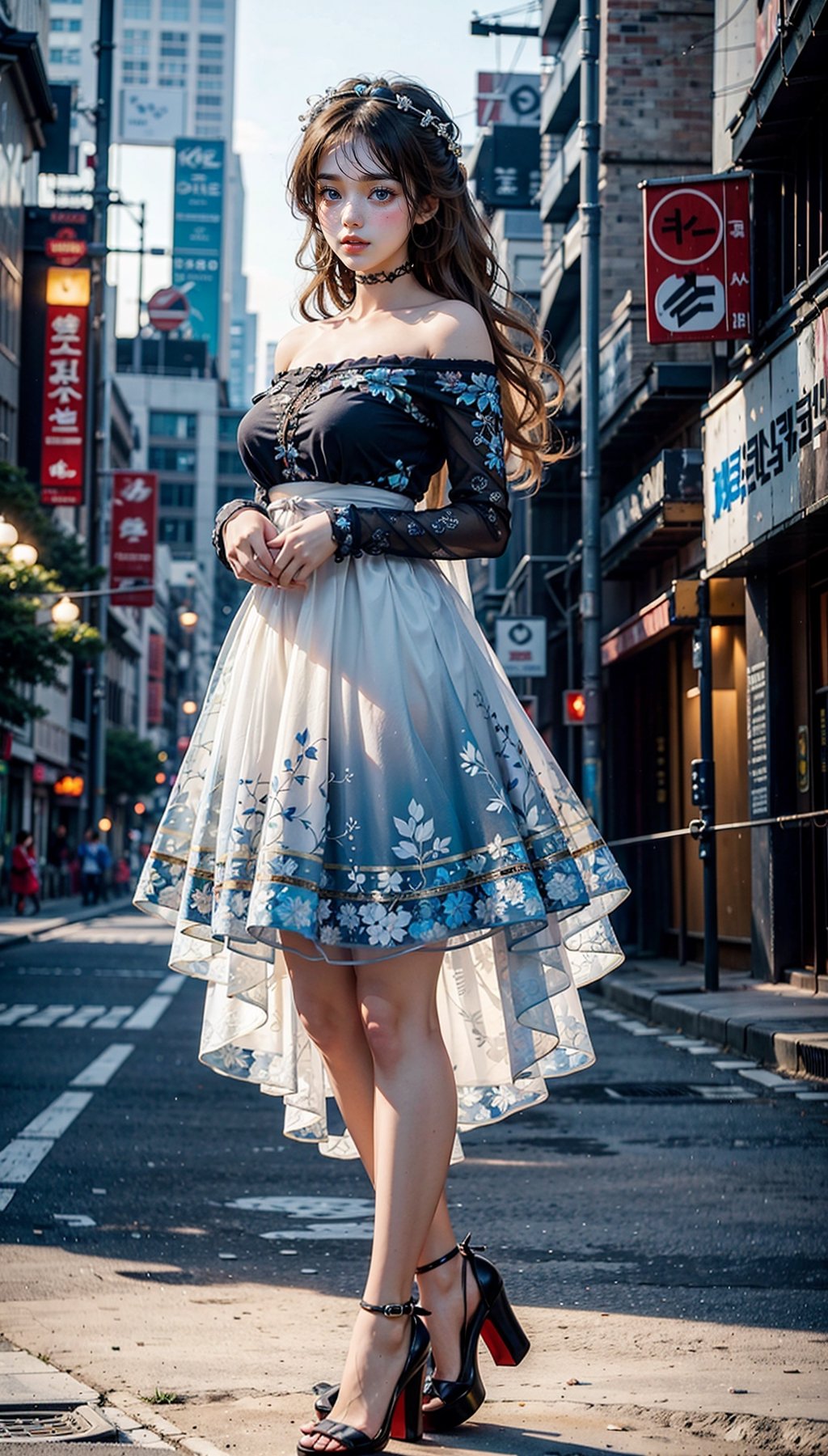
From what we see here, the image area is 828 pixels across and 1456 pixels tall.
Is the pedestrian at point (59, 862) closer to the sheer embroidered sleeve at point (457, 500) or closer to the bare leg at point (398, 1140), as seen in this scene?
the sheer embroidered sleeve at point (457, 500)

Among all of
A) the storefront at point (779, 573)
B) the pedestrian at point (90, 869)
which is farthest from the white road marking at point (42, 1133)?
the pedestrian at point (90, 869)

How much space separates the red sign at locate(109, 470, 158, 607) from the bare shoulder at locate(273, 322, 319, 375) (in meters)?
52.2

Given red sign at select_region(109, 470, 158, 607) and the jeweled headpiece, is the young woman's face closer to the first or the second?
the jeweled headpiece

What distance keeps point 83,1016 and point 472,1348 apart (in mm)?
11436

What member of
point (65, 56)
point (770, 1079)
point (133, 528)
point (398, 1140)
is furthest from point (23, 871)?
point (65, 56)

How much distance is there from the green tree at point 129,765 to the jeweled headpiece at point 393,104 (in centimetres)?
7512

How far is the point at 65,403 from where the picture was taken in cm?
4878

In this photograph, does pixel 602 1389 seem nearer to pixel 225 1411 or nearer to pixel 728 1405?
pixel 728 1405

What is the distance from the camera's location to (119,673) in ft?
310

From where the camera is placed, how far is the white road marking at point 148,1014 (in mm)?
13617

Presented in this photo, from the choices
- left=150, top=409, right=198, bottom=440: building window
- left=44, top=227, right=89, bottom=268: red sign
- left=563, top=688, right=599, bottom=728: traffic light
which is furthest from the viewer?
left=150, top=409, right=198, bottom=440: building window

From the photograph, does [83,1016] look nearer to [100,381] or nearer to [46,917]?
[46,917]

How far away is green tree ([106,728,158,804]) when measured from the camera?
3070 inches

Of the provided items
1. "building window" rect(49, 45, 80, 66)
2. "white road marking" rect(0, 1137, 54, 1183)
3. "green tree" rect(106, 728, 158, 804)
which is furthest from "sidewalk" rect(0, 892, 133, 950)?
"building window" rect(49, 45, 80, 66)
